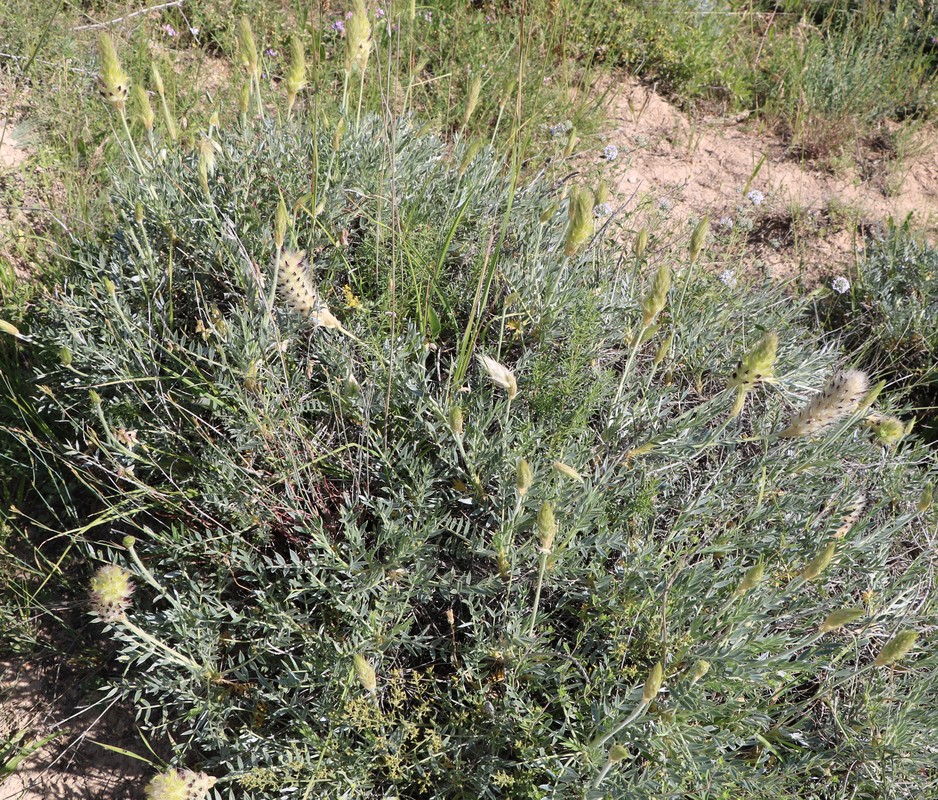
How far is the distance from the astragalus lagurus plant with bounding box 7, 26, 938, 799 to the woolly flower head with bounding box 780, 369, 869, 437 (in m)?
→ 0.20

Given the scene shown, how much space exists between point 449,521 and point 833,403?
102 cm

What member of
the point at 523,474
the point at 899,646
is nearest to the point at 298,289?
the point at 523,474

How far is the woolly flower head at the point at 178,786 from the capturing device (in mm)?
1478

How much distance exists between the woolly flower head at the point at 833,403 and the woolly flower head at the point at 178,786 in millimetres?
1573

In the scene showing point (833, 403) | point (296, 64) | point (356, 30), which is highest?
point (356, 30)

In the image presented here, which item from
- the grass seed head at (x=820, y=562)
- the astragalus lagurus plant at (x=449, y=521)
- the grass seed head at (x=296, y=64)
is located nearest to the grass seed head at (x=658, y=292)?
the astragalus lagurus plant at (x=449, y=521)

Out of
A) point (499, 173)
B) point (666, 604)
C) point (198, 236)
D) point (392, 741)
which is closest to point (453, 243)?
point (499, 173)

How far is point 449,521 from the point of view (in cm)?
204

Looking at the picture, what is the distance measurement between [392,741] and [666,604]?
2.47 feet

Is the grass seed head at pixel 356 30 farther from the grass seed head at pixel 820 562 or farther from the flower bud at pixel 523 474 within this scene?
the grass seed head at pixel 820 562

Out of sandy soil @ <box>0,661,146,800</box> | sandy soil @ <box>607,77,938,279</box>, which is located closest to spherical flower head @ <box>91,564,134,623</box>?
sandy soil @ <box>0,661,146,800</box>

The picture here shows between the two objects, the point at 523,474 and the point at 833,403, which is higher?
the point at 833,403

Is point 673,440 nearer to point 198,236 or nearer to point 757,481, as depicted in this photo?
point 757,481

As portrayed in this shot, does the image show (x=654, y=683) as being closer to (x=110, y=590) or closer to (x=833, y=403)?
(x=833, y=403)
